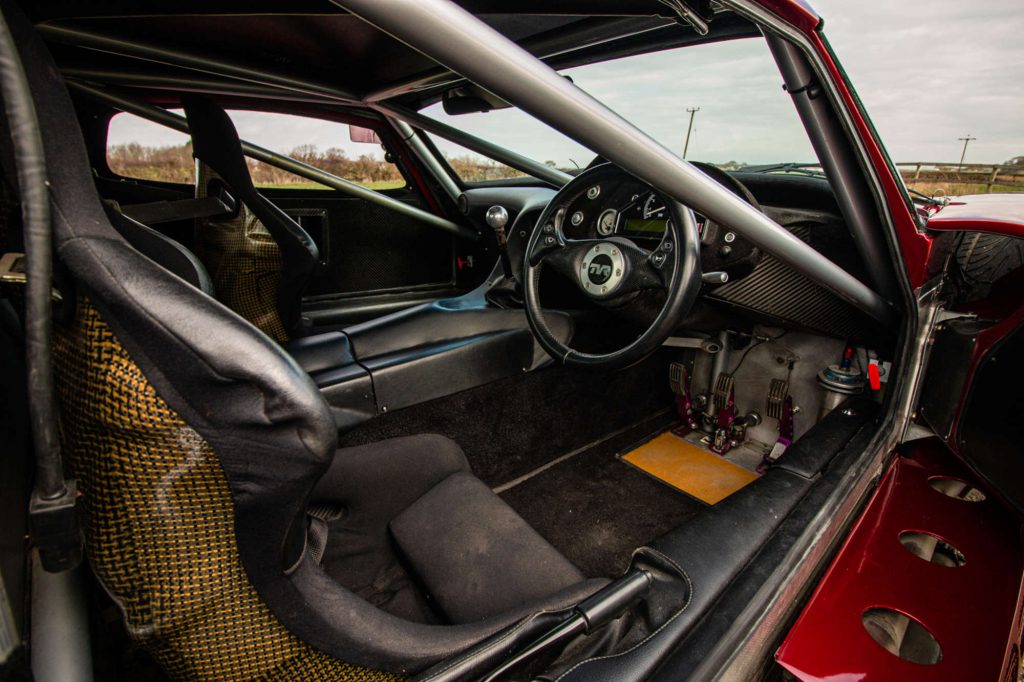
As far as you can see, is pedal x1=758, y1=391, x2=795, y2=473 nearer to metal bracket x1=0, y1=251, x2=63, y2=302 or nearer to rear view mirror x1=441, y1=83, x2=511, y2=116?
rear view mirror x1=441, y1=83, x2=511, y2=116

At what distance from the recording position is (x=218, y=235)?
5.64ft

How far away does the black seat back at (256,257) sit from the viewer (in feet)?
5.45

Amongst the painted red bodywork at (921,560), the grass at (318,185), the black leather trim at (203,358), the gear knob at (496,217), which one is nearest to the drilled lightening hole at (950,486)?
the painted red bodywork at (921,560)

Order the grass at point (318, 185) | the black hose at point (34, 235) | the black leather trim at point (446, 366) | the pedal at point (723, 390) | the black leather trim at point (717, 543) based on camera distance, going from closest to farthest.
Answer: the black hose at point (34, 235) → the black leather trim at point (717, 543) → the black leather trim at point (446, 366) → the pedal at point (723, 390) → the grass at point (318, 185)

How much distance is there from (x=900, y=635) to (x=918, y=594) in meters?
0.12

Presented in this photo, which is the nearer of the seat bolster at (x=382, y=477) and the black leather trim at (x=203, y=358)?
the black leather trim at (x=203, y=358)

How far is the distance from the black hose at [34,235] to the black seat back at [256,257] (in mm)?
1316

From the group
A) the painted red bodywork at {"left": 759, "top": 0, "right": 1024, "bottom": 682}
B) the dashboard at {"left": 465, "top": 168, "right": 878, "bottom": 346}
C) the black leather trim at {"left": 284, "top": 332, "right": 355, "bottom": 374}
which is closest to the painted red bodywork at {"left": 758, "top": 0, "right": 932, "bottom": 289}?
the painted red bodywork at {"left": 759, "top": 0, "right": 1024, "bottom": 682}

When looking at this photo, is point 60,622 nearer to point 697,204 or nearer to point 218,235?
point 697,204

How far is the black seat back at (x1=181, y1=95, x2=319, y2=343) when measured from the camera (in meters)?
1.66

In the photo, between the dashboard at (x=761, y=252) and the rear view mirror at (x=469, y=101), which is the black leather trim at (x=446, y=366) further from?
the rear view mirror at (x=469, y=101)

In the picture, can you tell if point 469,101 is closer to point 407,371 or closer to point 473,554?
point 407,371

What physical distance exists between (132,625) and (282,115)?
2.08 metres

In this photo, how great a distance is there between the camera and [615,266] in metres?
1.36
